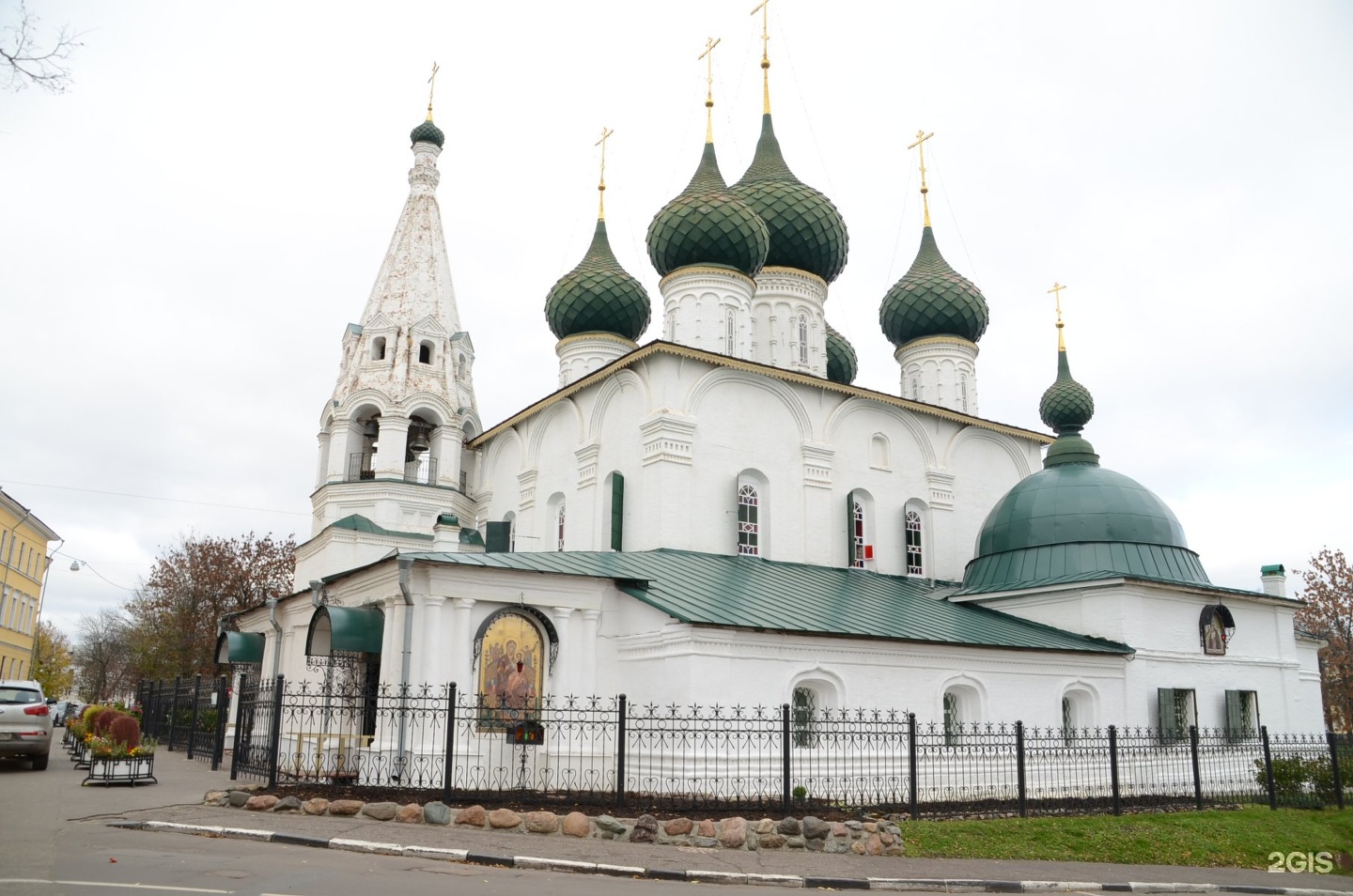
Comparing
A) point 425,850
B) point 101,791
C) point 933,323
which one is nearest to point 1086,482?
point 933,323

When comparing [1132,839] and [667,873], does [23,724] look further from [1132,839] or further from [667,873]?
[1132,839]

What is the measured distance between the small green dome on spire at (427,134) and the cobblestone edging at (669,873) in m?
19.5

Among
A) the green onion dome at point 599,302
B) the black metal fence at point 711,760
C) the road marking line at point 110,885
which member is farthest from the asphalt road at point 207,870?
the green onion dome at point 599,302

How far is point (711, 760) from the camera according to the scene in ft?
42.1

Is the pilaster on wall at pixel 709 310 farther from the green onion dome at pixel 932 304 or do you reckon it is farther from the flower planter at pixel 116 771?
the flower planter at pixel 116 771

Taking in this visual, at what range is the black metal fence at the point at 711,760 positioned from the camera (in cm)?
1164

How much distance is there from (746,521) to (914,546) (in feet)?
14.0

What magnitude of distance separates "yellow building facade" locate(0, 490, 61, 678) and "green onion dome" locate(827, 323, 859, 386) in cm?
2413

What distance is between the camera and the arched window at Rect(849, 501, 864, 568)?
19.8 metres

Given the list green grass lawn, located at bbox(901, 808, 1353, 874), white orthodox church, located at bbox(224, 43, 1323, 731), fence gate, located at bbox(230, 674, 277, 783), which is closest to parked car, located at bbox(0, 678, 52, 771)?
fence gate, located at bbox(230, 674, 277, 783)

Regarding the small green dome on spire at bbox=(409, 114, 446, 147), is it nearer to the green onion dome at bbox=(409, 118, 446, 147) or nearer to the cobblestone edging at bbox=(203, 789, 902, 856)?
the green onion dome at bbox=(409, 118, 446, 147)

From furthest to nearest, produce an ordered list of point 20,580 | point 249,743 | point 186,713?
point 20,580 → point 186,713 → point 249,743

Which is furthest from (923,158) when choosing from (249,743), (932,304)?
(249,743)

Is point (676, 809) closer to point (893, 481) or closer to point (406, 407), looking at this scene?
point (893, 481)
